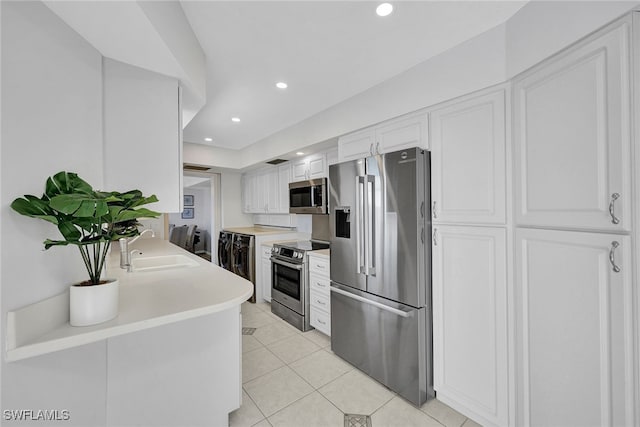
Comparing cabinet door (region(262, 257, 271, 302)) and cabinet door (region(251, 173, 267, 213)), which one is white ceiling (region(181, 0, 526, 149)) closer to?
cabinet door (region(251, 173, 267, 213))

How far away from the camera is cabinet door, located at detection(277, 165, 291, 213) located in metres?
3.88

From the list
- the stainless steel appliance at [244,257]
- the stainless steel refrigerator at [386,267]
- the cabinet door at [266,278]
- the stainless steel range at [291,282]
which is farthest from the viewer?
the stainless steel appliance at [244,257]

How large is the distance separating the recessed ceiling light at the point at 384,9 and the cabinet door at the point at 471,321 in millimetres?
1313

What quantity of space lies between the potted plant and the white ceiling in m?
1.09

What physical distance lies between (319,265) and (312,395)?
1182 millimetres

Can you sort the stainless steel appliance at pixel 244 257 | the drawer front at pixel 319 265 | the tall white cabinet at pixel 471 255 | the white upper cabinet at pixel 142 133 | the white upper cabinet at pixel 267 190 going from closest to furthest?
the white upper cabinet at pixel 142 133 < the tall white cabinet at pixel 471 255 < the drawer front at pixel 319 265 < the stainless steel appliance at pixel 244 257 < the white upper cabinet at pixel 267 190

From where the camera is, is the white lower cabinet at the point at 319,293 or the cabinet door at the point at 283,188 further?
the cabinet door at the point at 283,188

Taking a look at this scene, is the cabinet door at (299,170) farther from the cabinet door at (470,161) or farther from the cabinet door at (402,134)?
the cabinet door at (470,161)

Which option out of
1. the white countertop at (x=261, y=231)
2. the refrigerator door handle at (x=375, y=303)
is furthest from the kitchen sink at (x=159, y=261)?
the white countertop at (x=261, y=231)

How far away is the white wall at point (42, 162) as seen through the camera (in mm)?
761

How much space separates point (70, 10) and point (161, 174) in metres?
0.73

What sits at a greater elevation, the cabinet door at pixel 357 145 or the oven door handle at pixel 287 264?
the cabinet door at pixel 357 145

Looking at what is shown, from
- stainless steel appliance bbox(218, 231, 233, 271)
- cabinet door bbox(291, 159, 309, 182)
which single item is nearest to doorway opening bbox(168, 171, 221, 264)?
stainless steel appliance bbox(218, 231, 233, 271)

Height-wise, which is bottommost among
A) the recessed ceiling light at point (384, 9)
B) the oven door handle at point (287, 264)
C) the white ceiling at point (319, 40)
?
the oven door handle at point (287, 264)
